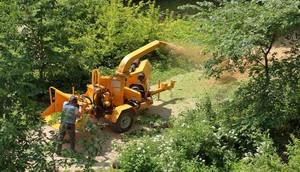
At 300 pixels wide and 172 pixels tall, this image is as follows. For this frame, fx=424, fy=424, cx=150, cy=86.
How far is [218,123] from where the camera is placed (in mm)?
9461

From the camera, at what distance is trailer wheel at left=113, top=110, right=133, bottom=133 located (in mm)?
10695

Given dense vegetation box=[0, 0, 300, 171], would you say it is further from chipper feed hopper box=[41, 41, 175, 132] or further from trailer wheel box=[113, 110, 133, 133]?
chipper feed hopper box=[41, 41, 175, 132]

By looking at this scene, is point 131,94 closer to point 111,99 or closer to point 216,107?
point 111,99

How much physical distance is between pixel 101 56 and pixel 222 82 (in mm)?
4370

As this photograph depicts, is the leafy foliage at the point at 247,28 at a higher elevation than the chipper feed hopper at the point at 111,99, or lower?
higher

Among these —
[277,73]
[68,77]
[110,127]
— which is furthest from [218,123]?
[68,77]

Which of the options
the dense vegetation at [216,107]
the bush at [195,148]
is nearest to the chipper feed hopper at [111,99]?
the dense vegetation at [216,107]

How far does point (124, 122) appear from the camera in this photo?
10.9m

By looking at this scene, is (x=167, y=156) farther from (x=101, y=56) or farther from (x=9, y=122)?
(x=101, y=56)

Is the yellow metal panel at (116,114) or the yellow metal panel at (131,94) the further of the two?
the yellow metal panel at (131,94)

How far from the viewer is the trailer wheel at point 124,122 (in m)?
10.7

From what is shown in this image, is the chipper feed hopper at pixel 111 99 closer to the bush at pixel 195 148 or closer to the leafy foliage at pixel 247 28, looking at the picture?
the bush at pixel 195 148

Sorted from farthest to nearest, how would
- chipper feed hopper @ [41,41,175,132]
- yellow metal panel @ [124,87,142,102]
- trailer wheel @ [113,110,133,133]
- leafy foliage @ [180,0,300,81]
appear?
yellow metal panel @ [124,87,142,102], trailer wheel @ [113,110,133,133], chipper feed hopper @ [41,41,175,132], leafy foliage @ [180,0,300,81]

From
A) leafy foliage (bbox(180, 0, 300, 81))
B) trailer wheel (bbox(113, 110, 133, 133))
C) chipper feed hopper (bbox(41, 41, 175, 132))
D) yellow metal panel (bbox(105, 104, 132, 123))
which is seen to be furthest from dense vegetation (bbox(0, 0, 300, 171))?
yellow metal panel (bbox(105, 104, 132, 123))
